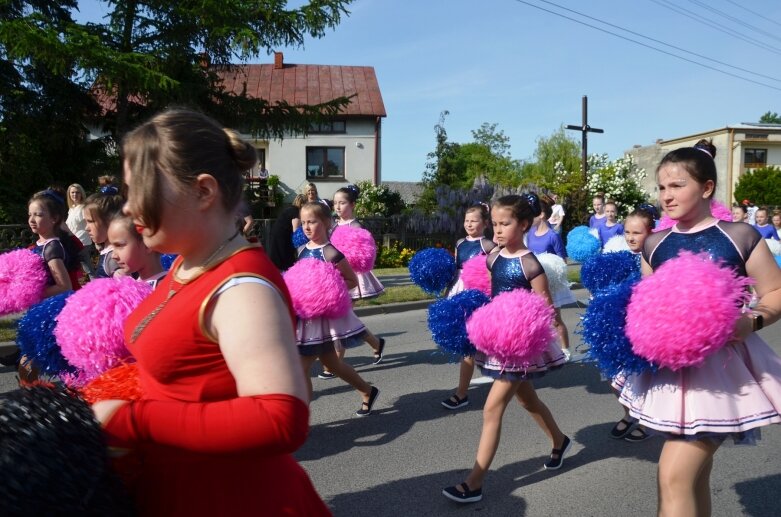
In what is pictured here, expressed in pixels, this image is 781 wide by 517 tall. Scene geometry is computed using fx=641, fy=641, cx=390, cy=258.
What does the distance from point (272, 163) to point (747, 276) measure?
30132mm

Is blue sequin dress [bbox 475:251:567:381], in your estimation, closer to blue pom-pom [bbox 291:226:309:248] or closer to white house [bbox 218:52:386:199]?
blue pom-pom [bbox 291:226:309:248]

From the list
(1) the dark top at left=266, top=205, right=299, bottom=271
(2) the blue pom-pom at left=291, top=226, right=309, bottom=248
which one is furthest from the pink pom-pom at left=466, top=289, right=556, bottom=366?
(1) the dark top at left=266, top=205, right=299, bottom=271

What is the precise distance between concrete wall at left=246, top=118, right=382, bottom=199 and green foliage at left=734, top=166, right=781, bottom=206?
1001 inches

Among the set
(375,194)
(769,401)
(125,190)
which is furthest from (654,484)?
(375,194)

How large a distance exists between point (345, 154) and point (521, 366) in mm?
28936

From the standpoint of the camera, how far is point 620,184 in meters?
25.6

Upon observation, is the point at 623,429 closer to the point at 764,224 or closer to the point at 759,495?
the point at 759,495

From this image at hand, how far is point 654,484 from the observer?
13.5 feet

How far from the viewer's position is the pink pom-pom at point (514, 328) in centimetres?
384

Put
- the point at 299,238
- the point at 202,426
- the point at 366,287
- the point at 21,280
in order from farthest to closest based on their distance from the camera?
the point at 299,238, the point at 366,287, the point at 21,280, the point at 202,426

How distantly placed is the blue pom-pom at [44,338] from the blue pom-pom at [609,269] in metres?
4.47

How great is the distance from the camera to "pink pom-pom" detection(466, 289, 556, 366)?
3838 mm

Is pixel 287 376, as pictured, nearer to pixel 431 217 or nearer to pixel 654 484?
pixel 654 484

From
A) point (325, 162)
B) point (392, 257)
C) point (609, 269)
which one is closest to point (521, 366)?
point (609, 269)
